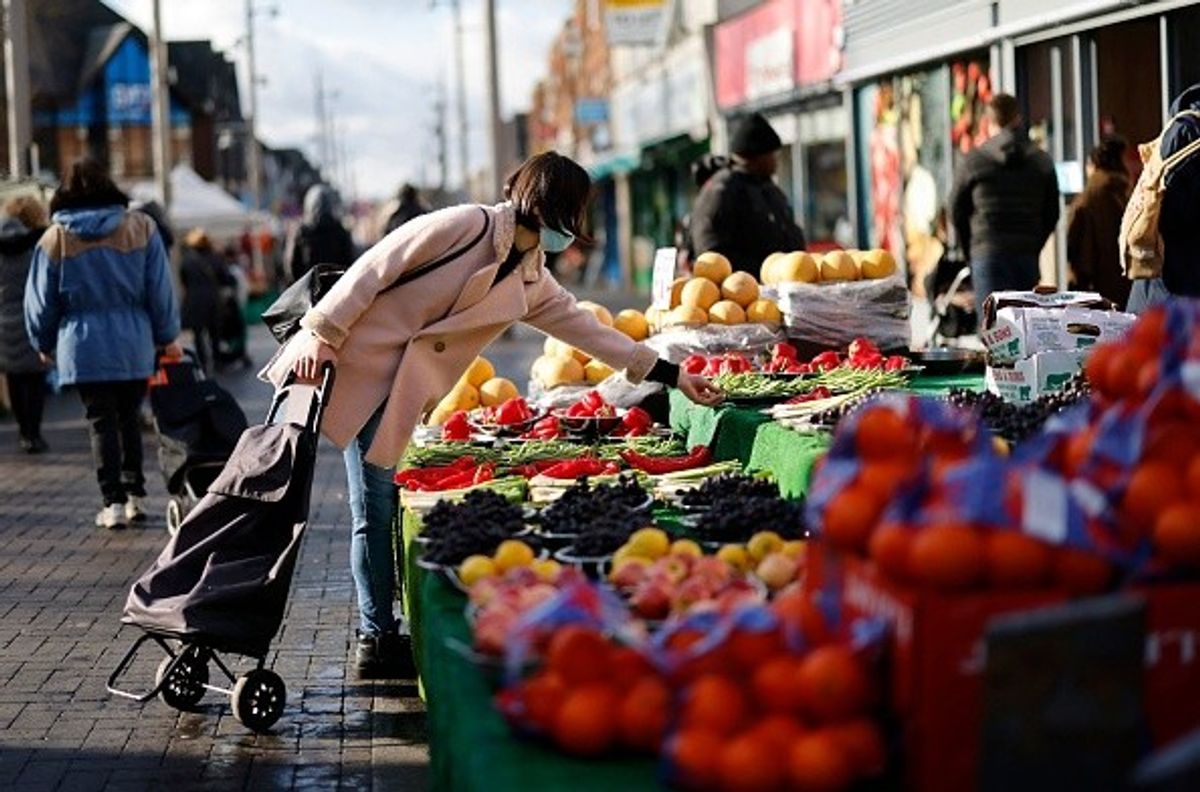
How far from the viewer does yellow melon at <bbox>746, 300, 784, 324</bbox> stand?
437 inches

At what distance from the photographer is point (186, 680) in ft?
26.6

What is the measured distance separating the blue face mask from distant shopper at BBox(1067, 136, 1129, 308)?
Result: 7.64 m

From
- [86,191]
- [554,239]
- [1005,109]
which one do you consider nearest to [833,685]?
[554,239]

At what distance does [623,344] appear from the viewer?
8250 mm

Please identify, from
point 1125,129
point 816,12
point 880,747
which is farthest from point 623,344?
point 816,12

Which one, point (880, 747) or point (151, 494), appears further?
point (151, 494)

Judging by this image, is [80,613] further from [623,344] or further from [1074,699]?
[1074,699]

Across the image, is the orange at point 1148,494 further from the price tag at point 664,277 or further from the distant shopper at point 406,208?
the distant shopper at point 406,208

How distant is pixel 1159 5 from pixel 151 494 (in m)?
6.95

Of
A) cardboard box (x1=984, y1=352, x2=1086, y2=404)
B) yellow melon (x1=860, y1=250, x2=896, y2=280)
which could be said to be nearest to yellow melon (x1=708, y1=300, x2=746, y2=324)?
yellow melon (x1=860, y1=250, x2=896, y2=280)

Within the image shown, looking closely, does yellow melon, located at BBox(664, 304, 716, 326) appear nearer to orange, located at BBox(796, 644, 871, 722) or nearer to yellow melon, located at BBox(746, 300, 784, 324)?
yellow melon, located at BBox(746, 300, 784, 324)

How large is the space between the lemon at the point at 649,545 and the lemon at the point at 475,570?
0.35 meters

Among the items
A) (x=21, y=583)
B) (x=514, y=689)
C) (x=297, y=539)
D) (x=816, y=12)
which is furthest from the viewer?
(x=816, y=12)

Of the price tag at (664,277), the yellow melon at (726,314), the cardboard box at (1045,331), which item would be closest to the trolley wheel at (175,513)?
the price tag at (664,277)
